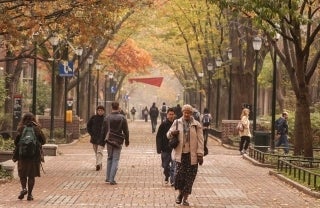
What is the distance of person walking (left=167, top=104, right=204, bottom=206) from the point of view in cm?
1361

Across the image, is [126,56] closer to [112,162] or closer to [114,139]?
[114,139]

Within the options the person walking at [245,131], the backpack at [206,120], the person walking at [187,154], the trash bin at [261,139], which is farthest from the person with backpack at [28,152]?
the backpack at [206,120]

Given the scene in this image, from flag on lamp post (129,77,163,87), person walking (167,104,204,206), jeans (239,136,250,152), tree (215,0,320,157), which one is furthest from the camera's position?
flag on lamp post (129,77,163,87)

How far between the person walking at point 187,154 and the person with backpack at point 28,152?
2488mm

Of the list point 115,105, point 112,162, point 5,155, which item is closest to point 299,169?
point 112,162

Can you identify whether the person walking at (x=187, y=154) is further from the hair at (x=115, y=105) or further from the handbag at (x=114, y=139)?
the hair at (x=115, y=105)

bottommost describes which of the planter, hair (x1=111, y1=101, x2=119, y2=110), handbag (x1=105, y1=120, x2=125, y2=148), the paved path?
the paved path

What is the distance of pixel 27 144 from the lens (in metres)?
14.1

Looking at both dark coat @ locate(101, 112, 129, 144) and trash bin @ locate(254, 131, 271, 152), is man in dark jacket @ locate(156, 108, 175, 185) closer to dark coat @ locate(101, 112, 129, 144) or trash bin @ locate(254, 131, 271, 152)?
dark coat @ locate(101, 112, 129, 144)

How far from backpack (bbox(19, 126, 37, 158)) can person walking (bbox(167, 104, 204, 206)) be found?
2483mm

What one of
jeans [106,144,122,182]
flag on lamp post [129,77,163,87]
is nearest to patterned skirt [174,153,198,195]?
jeans [106,144,122,182]

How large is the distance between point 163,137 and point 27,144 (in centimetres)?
381

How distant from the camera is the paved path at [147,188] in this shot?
14164mm

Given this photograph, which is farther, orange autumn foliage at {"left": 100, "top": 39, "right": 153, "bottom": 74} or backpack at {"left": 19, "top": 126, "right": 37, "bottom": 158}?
orange autumn foliage at {"left": 100, "top": 39, "right": 153, "bottom": 74}
